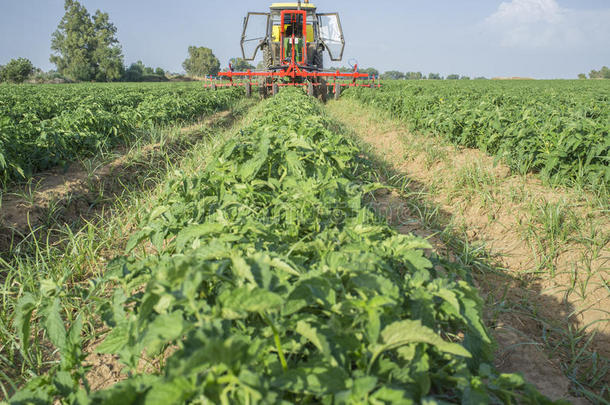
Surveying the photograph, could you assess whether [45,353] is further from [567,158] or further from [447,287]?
[567,158]

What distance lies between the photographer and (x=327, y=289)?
1182mm

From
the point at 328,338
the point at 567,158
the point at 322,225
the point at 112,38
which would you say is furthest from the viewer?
the point at 112,38

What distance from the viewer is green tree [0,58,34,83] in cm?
4912

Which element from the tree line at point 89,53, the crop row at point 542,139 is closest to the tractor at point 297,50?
the crop row at point 542,139

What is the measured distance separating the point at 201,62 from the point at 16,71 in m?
50.7

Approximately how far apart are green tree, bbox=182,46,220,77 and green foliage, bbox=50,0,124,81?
888 inches

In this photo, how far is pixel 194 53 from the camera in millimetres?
98000

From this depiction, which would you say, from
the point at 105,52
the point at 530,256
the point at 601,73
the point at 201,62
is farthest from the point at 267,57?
the point at 601,73

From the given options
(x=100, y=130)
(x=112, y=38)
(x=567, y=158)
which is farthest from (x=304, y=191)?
(x=112, y=38)

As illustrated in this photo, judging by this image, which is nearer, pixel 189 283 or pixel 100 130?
pixel 189 283

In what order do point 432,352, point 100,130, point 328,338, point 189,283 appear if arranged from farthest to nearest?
1. point 100,130
2. point 432,352
3. point 328,338
4. point 189,283

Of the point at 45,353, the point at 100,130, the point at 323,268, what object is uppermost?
the point at 100,130

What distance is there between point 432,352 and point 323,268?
45 cm

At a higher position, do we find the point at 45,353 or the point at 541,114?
the point at 541,114
